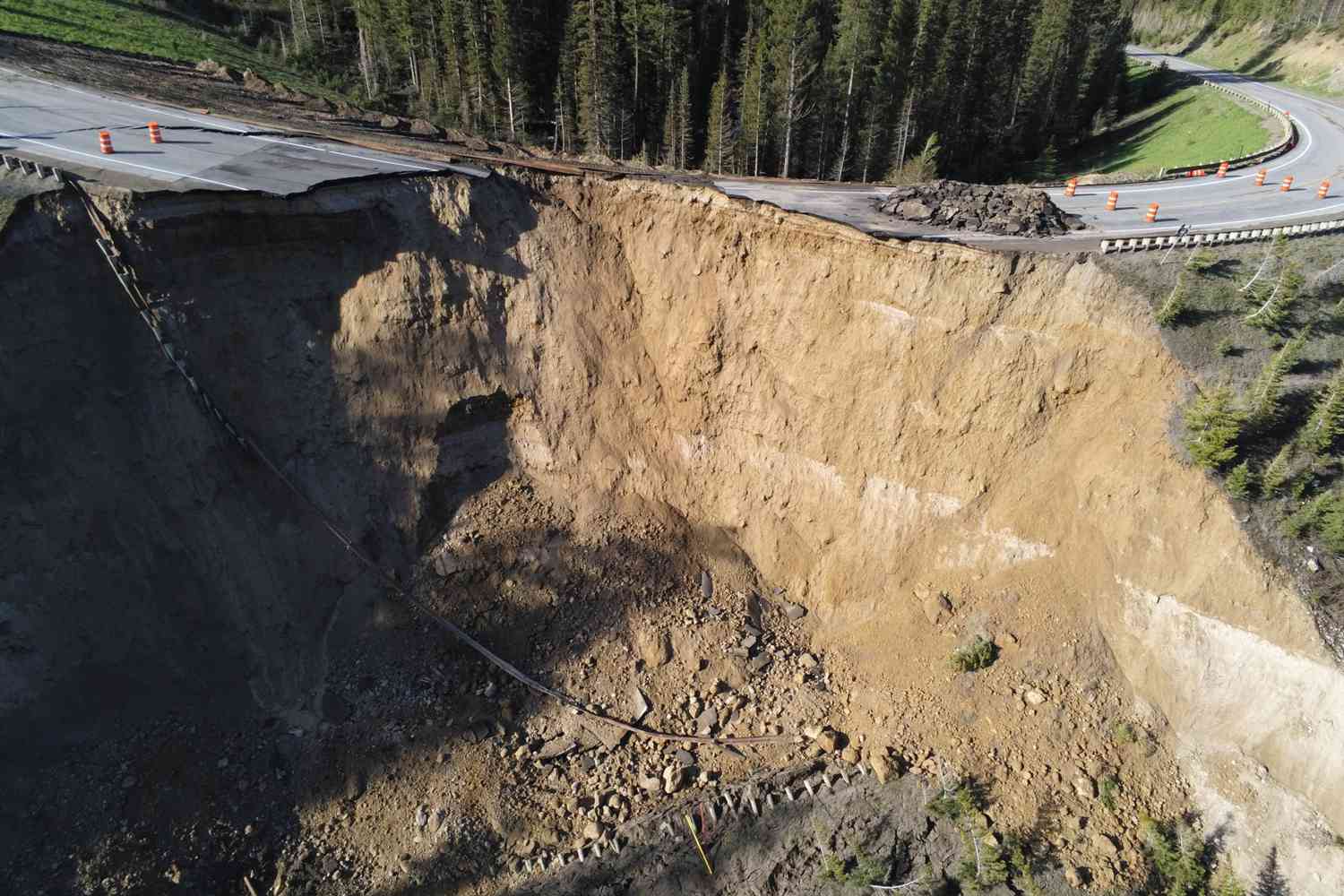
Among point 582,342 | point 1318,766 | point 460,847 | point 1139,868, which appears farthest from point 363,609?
point 1318,766

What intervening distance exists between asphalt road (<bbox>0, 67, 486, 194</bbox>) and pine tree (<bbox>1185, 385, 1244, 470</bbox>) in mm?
16731

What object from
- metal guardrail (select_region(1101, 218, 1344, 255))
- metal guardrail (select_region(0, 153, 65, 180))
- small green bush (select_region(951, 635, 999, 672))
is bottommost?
small green bush (select_region(951, 635, 999, 672))

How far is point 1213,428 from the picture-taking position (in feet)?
43.8

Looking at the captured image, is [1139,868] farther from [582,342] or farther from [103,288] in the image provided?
[103,288]

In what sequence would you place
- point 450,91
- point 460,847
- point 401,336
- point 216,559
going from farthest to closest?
1. point 450,91
2. point 401,336
3. point 216,559
4. point 460,847

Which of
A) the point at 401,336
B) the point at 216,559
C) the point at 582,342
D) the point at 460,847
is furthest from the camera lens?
the point at 582,342

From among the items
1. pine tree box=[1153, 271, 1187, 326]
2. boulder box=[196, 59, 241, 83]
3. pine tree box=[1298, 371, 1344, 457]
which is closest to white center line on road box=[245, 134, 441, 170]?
boulder box=[196, 59, 241, 83]

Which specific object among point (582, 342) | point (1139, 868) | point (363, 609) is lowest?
point (1139, 868)

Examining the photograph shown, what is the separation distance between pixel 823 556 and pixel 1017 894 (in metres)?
7.49

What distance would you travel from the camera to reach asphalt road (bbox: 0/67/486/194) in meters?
15.1

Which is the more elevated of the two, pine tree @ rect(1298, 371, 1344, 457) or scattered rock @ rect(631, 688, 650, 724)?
pine tree @ rect(1298, 371, 1344, 457)

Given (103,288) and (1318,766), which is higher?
(103,288)

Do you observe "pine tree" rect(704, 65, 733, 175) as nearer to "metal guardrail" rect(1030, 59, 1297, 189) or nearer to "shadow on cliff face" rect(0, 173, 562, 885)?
"metal guardrail" rect(1030, 59, 1297, 189)

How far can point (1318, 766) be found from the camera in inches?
489
